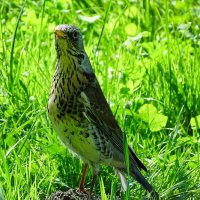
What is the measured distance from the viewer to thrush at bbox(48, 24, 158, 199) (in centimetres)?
461

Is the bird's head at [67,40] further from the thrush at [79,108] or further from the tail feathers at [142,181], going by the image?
the tail feathers at [142,181]

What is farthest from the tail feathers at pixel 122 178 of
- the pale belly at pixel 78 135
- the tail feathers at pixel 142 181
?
the pale belly at pixel 78 135

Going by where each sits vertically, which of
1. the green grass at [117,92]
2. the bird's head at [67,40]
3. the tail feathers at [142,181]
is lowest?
the tail feathers at [142,181]

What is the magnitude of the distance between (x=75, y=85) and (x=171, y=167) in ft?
2.85

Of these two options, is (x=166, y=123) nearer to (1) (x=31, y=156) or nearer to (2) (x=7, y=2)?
(1) (x=31, y=156)

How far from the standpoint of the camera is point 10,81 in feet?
18.7

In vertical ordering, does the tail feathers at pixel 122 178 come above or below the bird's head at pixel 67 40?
below

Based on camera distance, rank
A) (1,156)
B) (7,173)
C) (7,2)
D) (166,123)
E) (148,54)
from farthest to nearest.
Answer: (7,2) < (148,54) < (166,123) < (1,156) < (7,173)

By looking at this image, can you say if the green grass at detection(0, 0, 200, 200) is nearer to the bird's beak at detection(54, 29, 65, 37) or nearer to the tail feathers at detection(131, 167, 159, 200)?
the tail feathers at detection(131, 167, 159, 200)

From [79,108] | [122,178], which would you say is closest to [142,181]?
[122,178]

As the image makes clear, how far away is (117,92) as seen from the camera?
227 inches

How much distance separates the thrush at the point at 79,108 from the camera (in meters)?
4.61

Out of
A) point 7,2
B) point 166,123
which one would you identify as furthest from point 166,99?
point 7,2

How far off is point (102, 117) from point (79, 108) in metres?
0.19
